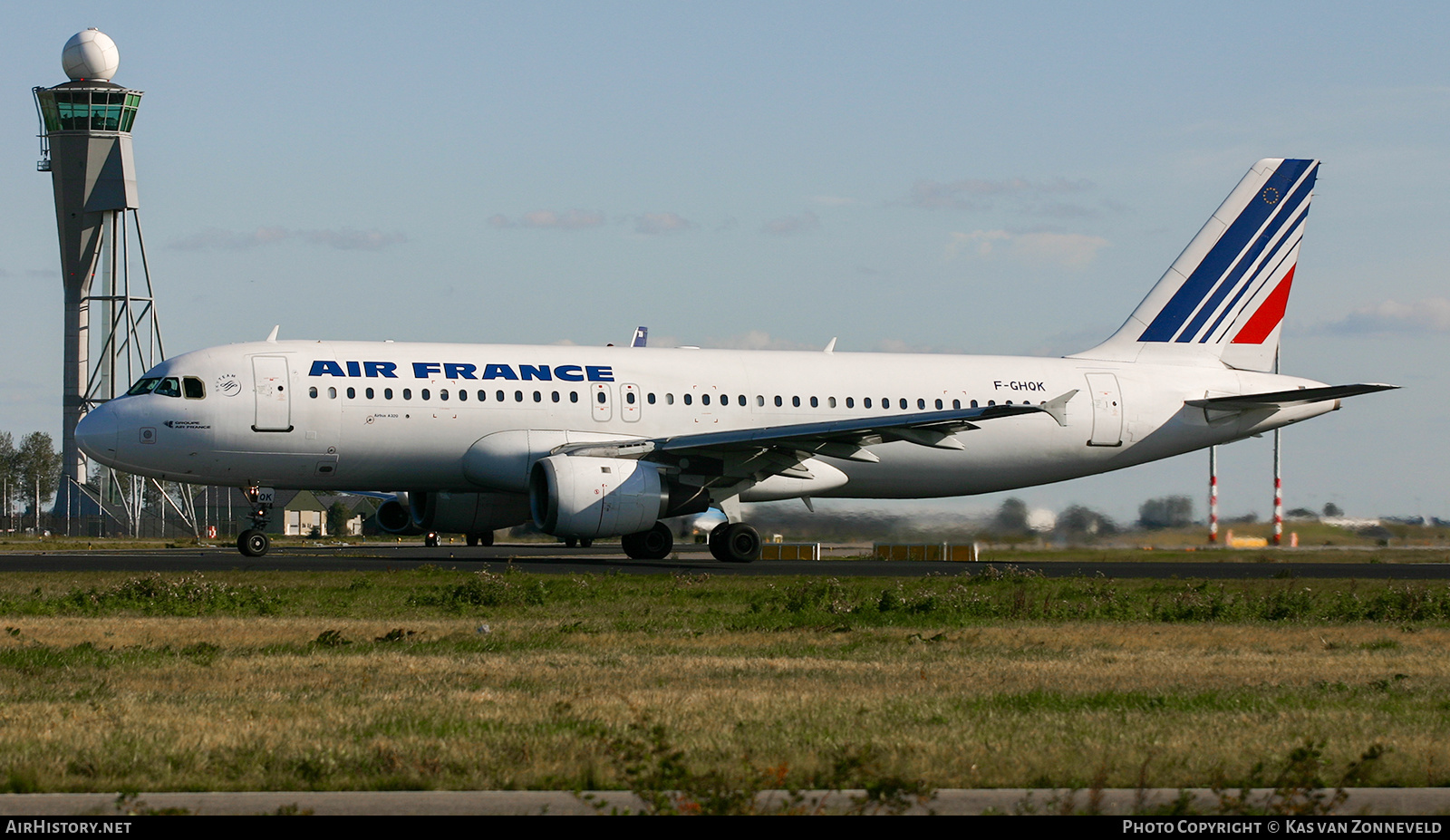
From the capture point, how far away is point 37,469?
13212 centimetres

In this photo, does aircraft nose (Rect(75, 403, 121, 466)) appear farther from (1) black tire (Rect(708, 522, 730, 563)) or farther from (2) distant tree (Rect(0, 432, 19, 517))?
(2) distant tree (Rect(0, 432, 19, 517))

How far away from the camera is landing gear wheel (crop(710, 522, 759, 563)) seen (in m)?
32.3

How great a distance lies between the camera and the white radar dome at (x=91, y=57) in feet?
263


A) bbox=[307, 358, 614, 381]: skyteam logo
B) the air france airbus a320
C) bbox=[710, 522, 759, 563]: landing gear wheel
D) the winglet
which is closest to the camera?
the winglet

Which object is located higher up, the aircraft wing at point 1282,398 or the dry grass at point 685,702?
the aircraft wing at point 1282,398

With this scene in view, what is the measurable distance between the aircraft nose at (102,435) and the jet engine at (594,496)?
26.4 feet

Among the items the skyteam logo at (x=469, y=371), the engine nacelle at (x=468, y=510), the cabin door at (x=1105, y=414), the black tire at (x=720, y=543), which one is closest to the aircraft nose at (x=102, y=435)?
the skyteam logo at (x=469, y=371)

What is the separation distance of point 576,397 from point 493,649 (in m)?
16.6

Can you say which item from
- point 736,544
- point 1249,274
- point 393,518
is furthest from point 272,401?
point 1249,274

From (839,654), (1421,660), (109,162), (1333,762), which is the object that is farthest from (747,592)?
(109,162)

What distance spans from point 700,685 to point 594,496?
665 inches

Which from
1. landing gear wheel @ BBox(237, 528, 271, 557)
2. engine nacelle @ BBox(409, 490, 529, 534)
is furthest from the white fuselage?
engine nacelle @ BBox(409, 490, 529, 534)

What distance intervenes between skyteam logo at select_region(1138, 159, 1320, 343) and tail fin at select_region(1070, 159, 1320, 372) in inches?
0.9

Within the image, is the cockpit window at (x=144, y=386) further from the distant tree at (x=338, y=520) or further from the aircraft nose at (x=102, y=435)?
the distant tree at (x=338, y=520)
